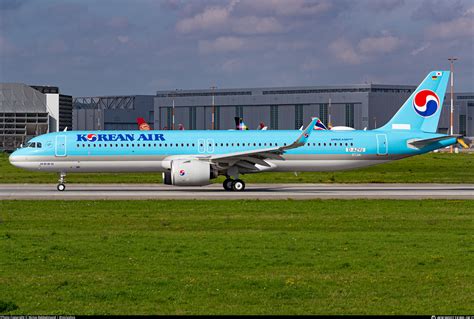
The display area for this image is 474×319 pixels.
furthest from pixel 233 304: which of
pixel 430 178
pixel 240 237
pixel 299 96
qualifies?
pixel 299 96

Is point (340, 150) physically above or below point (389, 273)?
above

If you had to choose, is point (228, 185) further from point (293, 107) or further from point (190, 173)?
point (293, 107)

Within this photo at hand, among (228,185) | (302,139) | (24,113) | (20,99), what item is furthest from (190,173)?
(20,99)

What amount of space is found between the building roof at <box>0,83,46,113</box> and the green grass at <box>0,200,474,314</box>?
106 metres

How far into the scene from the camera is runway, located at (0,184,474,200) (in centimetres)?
3734

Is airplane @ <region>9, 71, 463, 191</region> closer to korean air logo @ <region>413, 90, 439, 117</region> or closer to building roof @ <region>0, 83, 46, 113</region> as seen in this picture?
korean air logo @ <region>413, 90, 439, 117</region>

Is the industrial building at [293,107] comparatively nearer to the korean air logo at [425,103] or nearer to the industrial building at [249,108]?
the industrial building at [249,108]

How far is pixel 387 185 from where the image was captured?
47594 millimetres

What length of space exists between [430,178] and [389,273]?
38.2 meters

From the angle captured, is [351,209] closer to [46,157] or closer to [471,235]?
[471,235]

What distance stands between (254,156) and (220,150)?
2.92 meters

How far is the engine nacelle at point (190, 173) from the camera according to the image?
39562 mm

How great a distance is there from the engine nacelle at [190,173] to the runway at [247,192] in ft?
2.06

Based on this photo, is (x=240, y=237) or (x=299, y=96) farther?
(x=299, y=96)
